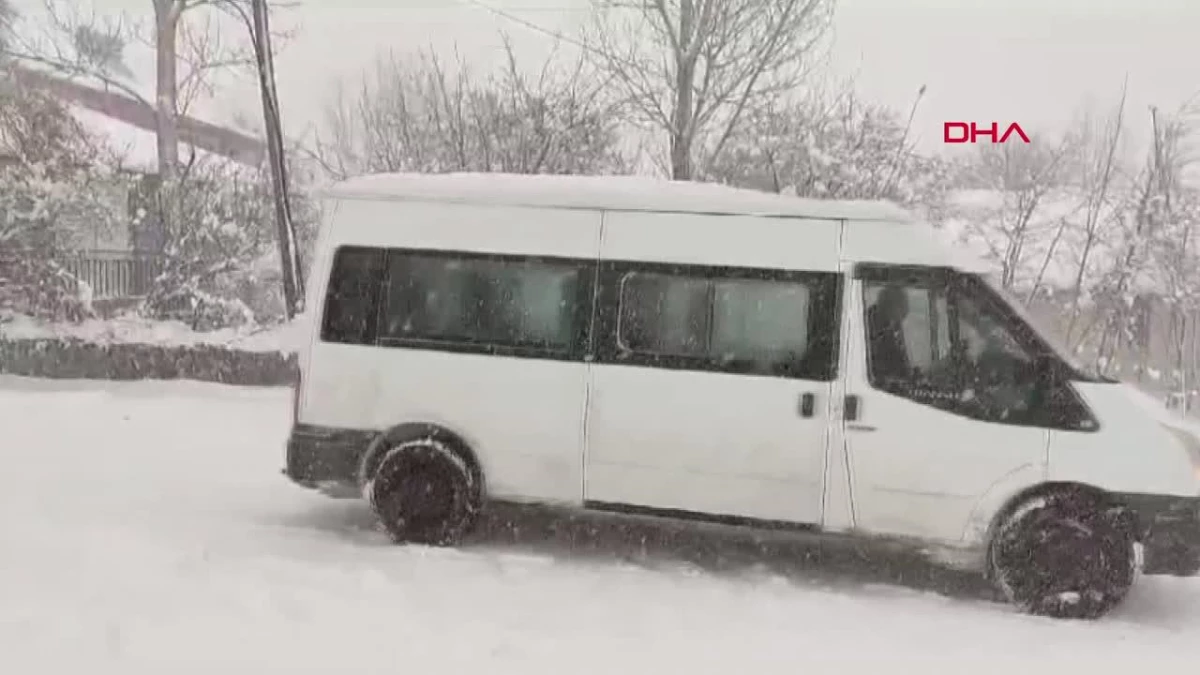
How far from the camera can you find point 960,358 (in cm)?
335

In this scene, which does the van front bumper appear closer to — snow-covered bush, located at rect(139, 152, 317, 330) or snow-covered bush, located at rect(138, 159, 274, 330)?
snow-covered bush, located at rect(139, 152, 317, 330)

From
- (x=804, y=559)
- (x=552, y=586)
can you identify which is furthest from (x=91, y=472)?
(x=804, y=559)

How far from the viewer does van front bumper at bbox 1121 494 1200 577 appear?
3.15 meters

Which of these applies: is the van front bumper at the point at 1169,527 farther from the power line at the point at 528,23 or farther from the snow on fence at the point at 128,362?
the snow on fence at the point at 128,362

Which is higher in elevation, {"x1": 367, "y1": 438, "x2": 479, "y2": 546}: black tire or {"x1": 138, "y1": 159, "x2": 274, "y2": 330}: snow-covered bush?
{"x1": 138, "y1": 159, "x2": 274, "y2": 330}: snow-covered bush

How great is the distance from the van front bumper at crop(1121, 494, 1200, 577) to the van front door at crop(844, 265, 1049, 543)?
0.31 m

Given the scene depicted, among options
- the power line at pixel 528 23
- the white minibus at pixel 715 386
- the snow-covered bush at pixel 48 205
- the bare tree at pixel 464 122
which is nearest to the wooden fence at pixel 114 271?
the snow-covered bush at pixel 48 205

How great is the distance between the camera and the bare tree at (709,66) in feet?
11.2

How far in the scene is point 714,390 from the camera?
3471 mm

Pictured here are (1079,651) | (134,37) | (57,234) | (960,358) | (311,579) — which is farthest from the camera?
(57,234)

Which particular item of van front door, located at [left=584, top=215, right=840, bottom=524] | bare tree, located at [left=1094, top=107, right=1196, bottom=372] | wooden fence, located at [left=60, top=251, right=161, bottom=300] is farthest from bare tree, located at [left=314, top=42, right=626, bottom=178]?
bare tree, located at [left=1094, top=107, right=1196, bottom=372]

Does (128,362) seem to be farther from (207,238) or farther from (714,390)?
(714,390)

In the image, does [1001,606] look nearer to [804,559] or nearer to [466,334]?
[804,559]

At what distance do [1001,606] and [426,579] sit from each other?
1.80 metres
